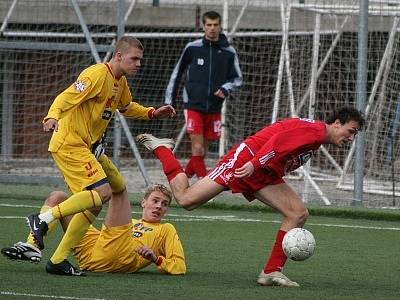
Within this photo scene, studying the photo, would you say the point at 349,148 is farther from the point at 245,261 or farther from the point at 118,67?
the point at 118,67

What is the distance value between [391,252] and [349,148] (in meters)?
6.18

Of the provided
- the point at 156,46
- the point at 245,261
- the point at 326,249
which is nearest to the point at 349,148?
the point at 156,46

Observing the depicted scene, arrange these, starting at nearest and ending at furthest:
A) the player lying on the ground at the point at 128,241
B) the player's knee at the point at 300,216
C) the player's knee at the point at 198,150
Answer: the player's knee at the point at 300,216 → the player lying on the ground at the point at 128,241 → the player's knee at the point at 198,150

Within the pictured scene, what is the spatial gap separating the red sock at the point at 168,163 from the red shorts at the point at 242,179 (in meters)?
0.80

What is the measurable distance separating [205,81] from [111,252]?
701cm

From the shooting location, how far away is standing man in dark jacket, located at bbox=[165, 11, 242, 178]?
1608 cm

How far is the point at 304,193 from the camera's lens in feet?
55.9

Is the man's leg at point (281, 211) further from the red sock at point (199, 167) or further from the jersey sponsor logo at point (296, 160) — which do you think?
the red sock at point (199, 167)

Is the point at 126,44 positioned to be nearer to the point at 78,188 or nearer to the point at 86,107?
the point at 86,107

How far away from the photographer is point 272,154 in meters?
9.23

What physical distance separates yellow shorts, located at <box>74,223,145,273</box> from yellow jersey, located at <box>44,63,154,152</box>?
0.69 m

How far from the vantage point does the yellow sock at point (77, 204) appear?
30.4 ft

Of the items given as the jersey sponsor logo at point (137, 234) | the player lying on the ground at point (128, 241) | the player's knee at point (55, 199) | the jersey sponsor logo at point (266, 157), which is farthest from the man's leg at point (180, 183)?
the player's knee at point (55, 199)

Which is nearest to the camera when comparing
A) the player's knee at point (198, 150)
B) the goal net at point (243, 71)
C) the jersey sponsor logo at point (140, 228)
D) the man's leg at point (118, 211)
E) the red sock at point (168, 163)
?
the man's leg at point (118, 211)
